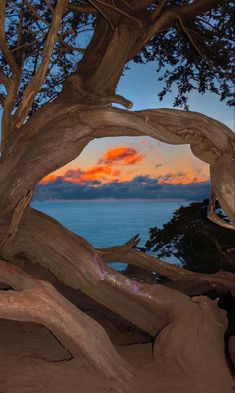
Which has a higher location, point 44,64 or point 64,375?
point 44,64

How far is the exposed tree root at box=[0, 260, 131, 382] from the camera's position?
425 centimetres

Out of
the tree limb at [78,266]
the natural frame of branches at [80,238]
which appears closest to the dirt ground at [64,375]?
the natural frame of branches at [80,238]

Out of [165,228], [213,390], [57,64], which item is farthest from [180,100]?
[165,228]

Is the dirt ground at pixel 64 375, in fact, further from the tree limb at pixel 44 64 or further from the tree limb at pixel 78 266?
the tree limb at pixel 44 64

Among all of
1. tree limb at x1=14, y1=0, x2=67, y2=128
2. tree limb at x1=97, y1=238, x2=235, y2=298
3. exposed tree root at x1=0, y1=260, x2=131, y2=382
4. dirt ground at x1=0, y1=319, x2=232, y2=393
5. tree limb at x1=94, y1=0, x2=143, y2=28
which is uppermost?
tree limb at x1=94, y1=0, x2=143, y2=28

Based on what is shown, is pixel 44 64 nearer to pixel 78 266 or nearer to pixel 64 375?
pixel 78 266

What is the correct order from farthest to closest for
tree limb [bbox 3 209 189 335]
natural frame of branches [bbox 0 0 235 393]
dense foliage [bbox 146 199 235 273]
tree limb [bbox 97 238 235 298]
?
dense foliage [bbox 146 199 235 273], tree limb [bbox 97 238 235 298], tree limb [bbox 3 209 189 335], natural frame of branches [bbox 0 0 235 393]

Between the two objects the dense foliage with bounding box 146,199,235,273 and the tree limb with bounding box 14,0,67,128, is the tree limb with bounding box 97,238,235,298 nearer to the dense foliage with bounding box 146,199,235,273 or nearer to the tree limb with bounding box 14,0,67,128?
the tree limb with bounding box 14,0,67,128

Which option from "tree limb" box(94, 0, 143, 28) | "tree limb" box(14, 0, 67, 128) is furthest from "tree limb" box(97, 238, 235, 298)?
"tree limb" box(94, 0, 143, 28)

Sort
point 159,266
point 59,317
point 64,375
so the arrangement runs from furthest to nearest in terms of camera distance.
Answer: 1. point 159,266
2. point 64,375
3. point 59,317

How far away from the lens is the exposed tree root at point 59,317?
425 cm

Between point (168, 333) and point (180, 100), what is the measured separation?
5.49 metres

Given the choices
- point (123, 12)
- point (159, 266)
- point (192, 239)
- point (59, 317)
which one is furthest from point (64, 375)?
point (192, 239)

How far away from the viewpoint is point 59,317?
14.4 feet
